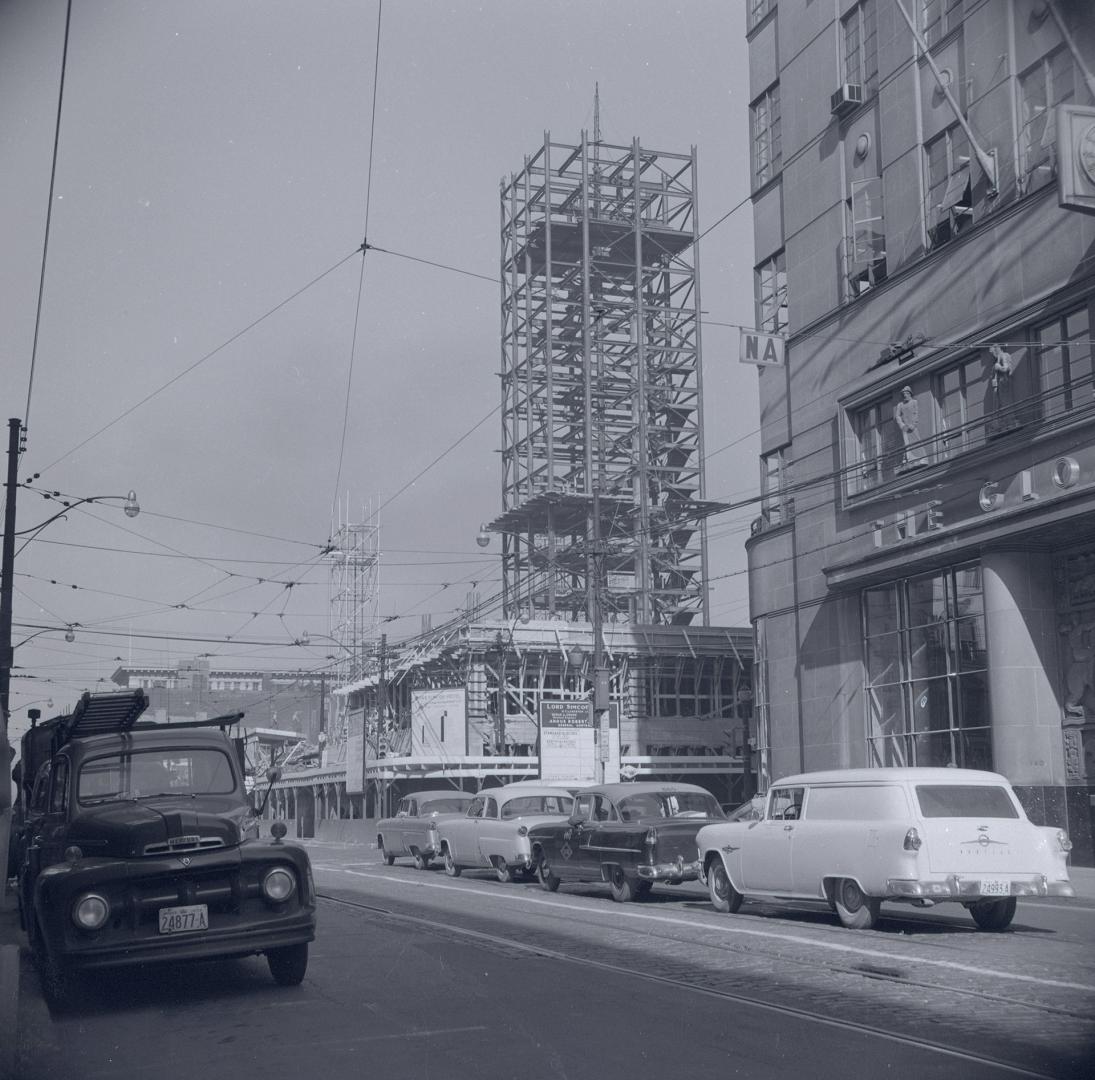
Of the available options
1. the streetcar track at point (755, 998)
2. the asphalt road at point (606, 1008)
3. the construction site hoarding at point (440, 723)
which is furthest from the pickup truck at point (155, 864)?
the construction site hoarding at point (440, 723)

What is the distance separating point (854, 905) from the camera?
14531mm

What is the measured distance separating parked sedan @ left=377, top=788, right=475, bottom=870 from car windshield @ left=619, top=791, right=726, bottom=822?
8577mm

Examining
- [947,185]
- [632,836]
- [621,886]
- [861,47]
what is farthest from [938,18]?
[621,886]

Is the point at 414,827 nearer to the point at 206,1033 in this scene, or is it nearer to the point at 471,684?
the point at 206,1033

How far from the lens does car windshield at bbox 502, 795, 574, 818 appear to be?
2431 centimetres

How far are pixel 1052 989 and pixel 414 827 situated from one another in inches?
806

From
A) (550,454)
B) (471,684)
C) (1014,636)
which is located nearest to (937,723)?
(1014,636)

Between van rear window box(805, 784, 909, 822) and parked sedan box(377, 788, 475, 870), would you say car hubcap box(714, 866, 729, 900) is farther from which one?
parked sedan box(377, 788, 475, 870)

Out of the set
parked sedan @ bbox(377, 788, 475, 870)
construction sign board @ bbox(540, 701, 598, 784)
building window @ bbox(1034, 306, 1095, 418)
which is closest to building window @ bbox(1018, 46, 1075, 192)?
building window @ bbox(1034, 306, 1095, 418)

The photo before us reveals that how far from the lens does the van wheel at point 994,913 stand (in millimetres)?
14273

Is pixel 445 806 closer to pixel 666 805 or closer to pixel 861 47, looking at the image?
pixel 666 805

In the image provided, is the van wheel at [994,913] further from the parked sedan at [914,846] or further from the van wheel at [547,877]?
the van wheel at [547,877]

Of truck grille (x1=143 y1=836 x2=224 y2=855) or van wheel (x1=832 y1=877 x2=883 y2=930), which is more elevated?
truck grille (x1=143 y1=836 x2=224 y2=855)

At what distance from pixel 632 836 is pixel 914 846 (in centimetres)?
571
